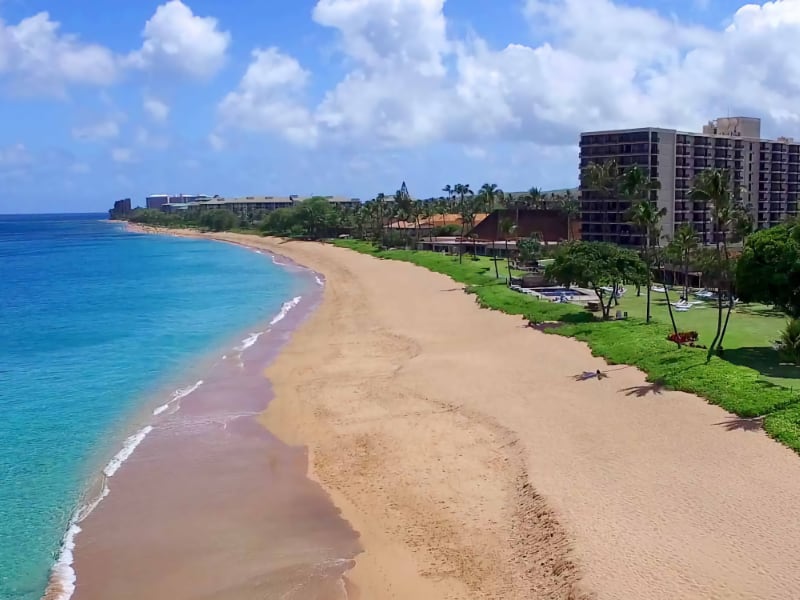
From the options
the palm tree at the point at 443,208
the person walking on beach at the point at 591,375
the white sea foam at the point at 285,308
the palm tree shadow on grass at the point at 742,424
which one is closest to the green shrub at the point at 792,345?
the person walking on beach at the point at 591,375

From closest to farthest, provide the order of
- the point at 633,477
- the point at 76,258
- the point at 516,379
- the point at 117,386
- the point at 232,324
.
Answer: the point at 633,477
the point at 516,379
the point at 117,386
the point at 232,324
the point at 76,258

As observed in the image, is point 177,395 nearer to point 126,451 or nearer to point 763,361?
point 126,451

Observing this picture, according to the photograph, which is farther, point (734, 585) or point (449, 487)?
point (449, 487)

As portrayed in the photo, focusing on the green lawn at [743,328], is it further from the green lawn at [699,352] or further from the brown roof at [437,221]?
the brown roof at [437,221]

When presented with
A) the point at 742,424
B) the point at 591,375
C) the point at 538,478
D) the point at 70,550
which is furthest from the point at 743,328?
the point at 70,550

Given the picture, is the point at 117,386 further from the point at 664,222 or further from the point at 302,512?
the point at 664,222

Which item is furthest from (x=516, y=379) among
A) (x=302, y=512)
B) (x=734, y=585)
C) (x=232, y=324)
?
(x=232, y=324)

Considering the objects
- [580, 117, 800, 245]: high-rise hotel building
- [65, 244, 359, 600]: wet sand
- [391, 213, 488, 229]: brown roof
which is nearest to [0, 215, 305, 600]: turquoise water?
[65, 244, 359, 600]: wet sand

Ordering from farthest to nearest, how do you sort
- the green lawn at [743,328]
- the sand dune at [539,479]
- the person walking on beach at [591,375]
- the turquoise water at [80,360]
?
the person walking on beach at [591,375], the green lawn at [743,328], the turquoise water at [80,360], the sand dune at [539,479]
